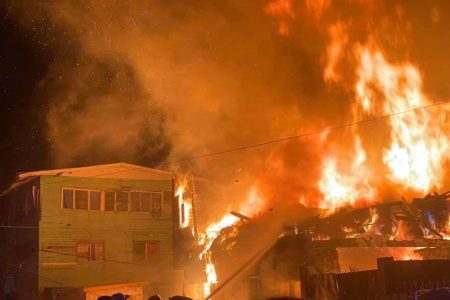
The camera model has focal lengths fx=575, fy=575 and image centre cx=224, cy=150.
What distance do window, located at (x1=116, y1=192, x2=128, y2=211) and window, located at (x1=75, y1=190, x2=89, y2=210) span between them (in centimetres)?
180

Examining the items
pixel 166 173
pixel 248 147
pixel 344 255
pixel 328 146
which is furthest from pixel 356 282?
pixel 248 147

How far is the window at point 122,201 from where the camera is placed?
108ft

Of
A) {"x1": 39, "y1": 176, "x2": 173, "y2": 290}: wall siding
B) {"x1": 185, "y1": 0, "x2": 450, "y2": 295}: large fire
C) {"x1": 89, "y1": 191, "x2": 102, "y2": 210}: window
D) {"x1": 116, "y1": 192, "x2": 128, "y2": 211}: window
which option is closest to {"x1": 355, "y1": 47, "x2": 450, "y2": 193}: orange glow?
{"x1": 185, "y1": 0, "x2": 450, "y2": 295}: large fire

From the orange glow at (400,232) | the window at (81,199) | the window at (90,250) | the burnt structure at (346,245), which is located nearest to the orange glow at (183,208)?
the window at (90,250)

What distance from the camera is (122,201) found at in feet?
108

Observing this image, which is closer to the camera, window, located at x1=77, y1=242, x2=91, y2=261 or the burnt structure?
the burnt structure

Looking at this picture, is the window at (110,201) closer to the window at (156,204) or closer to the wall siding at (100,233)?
the wall siding at (100,233)

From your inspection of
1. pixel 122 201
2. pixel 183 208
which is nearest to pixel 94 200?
pixel 122 201

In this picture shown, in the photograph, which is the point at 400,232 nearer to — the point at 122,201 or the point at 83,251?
the point at 122,201

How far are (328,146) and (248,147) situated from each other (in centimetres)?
686

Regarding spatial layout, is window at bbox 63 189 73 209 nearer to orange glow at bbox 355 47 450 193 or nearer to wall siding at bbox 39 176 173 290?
wall siding at bbox 39 176 173 290

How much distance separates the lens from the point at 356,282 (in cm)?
1816

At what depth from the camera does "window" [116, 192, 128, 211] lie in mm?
32847

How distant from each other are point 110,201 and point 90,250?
115 inches
